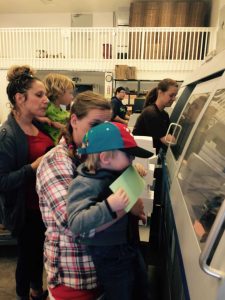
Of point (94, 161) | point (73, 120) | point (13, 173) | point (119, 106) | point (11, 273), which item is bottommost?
point (11, 273)

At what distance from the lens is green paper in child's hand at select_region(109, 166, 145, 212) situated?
0.80 metres

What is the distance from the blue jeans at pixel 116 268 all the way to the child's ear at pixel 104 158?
295 mm

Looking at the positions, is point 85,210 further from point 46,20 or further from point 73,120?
point 46,20

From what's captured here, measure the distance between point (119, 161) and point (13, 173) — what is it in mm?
725

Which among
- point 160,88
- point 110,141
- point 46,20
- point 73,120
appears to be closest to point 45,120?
point 73,120

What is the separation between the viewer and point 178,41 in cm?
643

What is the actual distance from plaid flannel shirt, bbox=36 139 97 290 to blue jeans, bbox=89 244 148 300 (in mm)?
52

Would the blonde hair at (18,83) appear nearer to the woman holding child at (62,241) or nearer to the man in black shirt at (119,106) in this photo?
the woman holding child at (62,241)

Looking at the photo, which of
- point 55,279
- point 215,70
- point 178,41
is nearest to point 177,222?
point 55,279

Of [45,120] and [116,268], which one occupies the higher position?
[45,120]

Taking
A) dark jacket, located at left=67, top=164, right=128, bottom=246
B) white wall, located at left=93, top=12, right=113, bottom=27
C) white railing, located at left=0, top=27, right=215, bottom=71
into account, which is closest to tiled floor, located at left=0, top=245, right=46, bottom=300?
dark jacket, located at left=67, top=164, right=128, bottom=246

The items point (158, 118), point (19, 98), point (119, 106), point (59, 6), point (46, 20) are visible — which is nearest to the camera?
point (19, 98)

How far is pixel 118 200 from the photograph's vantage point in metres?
0.78

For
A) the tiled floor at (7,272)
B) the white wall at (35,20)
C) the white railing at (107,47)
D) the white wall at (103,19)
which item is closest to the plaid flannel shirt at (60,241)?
the tiled floor at (7,272)
